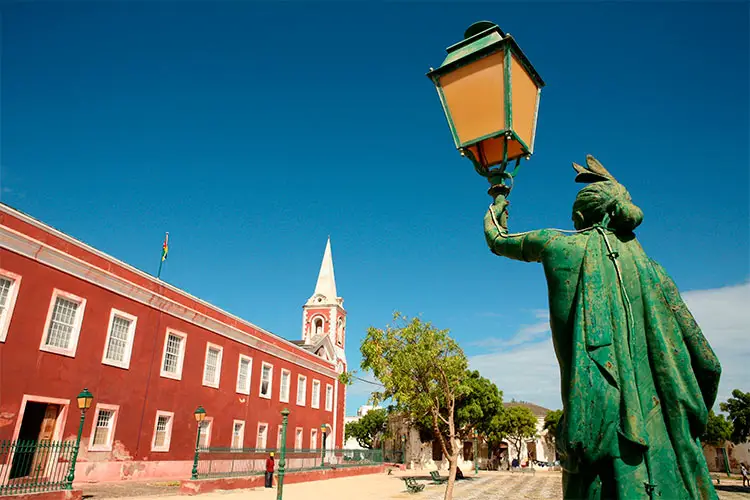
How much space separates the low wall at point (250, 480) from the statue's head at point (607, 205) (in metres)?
17.4

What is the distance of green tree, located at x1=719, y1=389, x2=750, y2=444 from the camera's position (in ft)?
84.8

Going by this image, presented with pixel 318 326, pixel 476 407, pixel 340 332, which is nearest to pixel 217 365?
pixel 476 407

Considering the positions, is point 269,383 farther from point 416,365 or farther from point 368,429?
point 368,429

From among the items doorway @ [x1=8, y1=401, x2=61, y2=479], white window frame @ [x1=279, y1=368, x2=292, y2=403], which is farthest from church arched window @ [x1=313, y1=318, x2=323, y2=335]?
doorway @ [x1=8, y1=401, x2=61, y2=479]

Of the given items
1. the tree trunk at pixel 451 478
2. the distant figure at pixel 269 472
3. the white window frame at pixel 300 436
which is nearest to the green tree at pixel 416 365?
the tree trunk at pixel 451 478

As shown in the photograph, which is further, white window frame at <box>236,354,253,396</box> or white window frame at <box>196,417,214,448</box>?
white window frame at <box>236,354,253,396</box>

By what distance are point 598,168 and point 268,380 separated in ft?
90.2

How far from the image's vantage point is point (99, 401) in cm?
1648

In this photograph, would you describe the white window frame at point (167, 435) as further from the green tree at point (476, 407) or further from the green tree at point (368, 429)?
the green tree at point (368, 429)

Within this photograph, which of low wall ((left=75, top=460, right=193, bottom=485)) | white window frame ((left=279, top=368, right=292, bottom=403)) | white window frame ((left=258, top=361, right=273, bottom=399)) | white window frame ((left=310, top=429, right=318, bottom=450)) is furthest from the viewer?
white window frame ((left=310, top=429, right=318, bottom=450))

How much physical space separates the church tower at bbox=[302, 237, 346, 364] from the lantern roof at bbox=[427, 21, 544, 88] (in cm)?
4018

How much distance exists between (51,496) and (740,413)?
3094 cm

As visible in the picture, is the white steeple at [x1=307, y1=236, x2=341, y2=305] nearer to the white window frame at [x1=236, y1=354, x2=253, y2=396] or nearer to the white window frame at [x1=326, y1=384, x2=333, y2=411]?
the white window frame at [x1=326, y1=384, x2=333, y2=411]

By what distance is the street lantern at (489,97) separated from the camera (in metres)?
2.33
